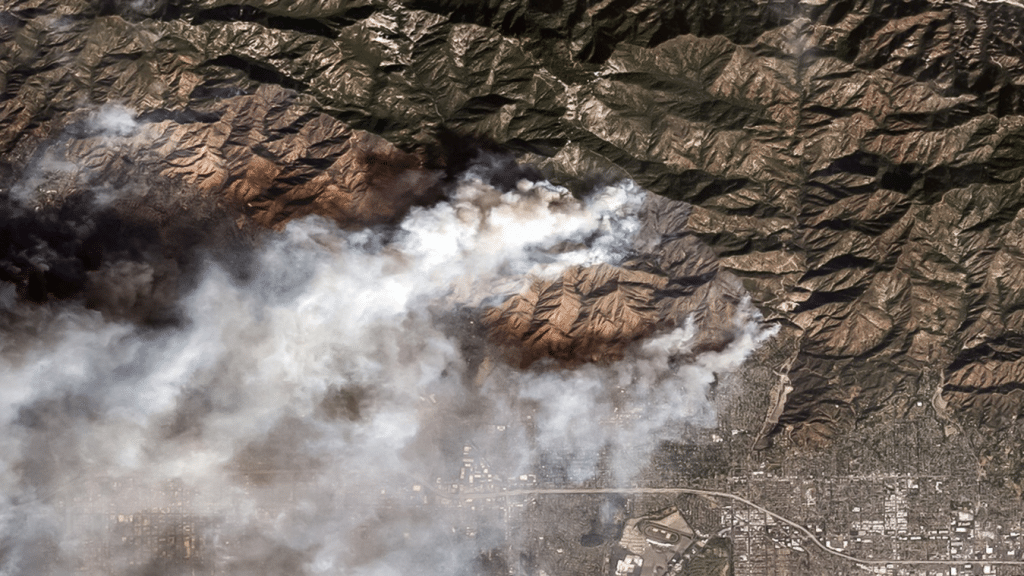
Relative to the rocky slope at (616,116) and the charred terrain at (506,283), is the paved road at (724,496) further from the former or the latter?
the rocky slope at (616,116)

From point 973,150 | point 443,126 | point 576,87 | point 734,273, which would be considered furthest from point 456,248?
point 973,150

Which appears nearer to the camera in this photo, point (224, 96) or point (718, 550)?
point (224, 96)

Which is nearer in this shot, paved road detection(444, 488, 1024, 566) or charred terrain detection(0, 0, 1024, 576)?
charred terrain detection(0, 0, 1024, 576)

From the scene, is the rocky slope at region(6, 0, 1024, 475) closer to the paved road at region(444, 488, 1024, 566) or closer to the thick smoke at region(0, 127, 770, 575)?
the thick smoke at region(0, 127, 770, 575)

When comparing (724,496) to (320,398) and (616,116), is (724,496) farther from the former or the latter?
(320,398)

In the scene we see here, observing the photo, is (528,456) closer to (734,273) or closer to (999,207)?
(734,273)

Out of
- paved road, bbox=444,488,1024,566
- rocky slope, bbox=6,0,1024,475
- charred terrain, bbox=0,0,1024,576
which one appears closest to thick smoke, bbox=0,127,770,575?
charred terrain, bbox=0,0,1024,576

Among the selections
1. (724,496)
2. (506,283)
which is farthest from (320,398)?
(724,496)
